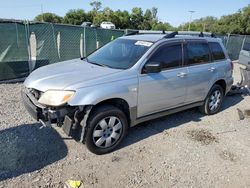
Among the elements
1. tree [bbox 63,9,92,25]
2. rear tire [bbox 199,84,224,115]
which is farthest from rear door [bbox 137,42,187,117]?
tree [bbox 63,9,92,25]

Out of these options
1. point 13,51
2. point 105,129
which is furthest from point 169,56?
point 13,51

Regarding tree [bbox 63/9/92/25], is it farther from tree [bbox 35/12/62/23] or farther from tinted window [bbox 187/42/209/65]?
tinted window [bbox 187/42/209/65]

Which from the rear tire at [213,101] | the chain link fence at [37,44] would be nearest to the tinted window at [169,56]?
the rear tire at [213,101]

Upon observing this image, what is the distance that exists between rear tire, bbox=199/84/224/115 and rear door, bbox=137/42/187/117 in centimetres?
101

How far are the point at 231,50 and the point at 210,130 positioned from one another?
1280 cm

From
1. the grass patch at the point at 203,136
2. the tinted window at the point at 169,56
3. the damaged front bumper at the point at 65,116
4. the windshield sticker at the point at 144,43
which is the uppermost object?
the windshield sticker at the point at 144,43

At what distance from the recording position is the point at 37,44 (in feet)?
26.2

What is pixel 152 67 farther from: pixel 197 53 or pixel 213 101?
pixel 213 101

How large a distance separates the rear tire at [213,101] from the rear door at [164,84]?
101cm

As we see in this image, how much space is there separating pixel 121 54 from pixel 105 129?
1.46 meters

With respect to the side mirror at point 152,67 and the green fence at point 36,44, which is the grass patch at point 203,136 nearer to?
the side mirror at point 152,67

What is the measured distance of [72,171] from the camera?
3512mm

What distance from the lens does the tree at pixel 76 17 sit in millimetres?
58938

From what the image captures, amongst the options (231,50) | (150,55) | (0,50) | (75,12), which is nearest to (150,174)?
(150,55)
